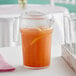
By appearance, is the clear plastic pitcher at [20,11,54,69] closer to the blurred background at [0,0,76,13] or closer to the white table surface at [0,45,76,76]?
the white table surface at [0,45,76,76]

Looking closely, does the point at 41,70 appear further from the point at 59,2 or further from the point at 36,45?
the point at 59,2

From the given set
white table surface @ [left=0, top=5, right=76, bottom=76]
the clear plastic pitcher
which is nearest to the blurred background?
white table surface @ [left=0, top=5, right=76, bottom=76]

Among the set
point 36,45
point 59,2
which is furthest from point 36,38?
point 59,2

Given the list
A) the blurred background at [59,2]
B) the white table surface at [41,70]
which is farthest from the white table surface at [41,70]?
the blurred background at [59,2]

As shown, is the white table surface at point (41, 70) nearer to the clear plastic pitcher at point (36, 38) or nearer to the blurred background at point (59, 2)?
the clear plastic pitcher at point (36, 38)

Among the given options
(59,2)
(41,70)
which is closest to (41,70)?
(41,70)

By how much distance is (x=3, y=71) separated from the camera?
2.57ft

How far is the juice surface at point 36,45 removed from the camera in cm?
80

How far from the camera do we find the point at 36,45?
81 centimetres

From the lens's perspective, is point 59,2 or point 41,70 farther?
point 59,2

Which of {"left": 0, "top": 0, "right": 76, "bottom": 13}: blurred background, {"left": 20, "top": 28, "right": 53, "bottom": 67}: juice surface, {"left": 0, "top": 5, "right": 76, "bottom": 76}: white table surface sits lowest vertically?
{"left": 0, "top": 0, "right": 76, "bottom": 13}: blurred background

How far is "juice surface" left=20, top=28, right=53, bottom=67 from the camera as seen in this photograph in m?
0.80

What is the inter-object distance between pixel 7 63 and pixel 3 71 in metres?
0.06

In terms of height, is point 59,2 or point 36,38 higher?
point 36,38
